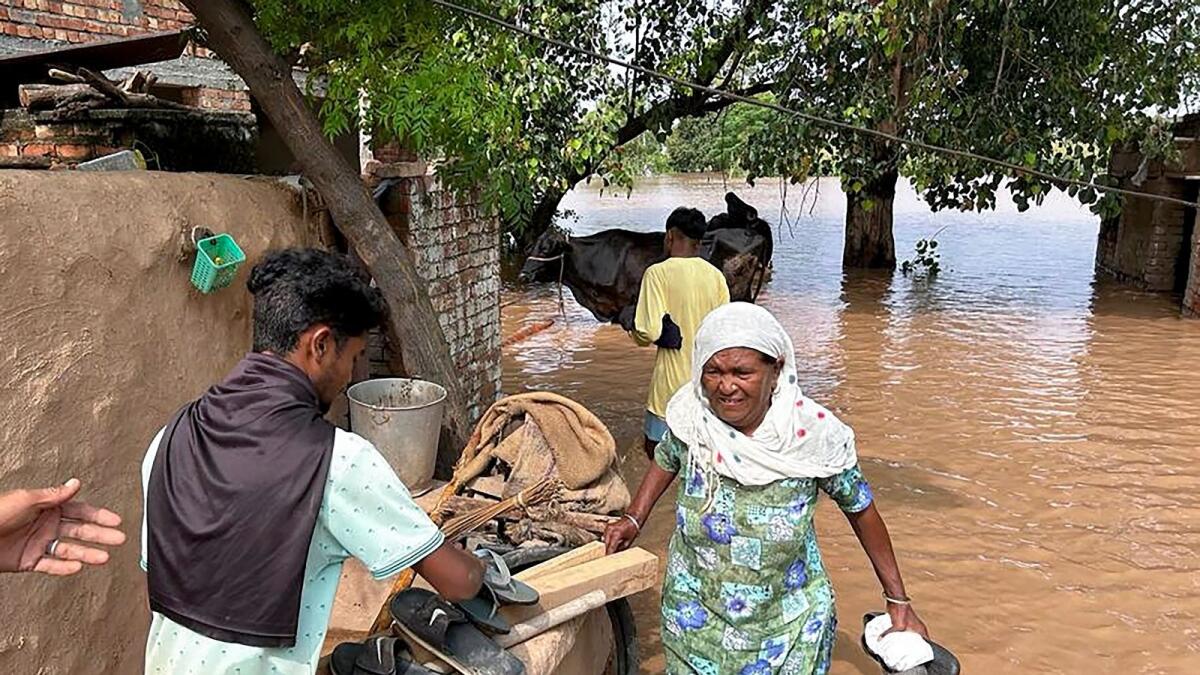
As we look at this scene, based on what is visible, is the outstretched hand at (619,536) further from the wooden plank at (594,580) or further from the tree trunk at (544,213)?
the tree trunk at (544,213)

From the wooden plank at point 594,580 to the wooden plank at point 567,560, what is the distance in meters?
0.02

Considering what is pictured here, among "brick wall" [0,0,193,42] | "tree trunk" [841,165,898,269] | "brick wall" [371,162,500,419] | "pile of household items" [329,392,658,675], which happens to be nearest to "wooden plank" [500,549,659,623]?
"pile of household items" [329,392,658,675]

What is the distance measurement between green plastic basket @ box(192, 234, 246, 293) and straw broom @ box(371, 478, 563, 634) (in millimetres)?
1061

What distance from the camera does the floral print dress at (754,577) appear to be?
2133 mm

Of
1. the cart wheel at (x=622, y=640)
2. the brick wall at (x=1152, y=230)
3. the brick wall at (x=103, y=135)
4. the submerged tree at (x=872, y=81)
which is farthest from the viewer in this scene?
the brick wall at (x=1152, y=230)

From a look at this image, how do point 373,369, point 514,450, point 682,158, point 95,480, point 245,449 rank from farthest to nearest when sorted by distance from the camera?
point 682,158 < point 373,369 < point 514,450 < point 95,480 < point 245,449

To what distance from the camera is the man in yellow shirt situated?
13.5 feet

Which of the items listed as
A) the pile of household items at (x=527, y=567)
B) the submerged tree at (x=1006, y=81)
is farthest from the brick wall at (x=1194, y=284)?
the pile of household items at (x=527, y=567)

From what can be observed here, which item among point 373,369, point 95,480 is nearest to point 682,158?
point 373,369

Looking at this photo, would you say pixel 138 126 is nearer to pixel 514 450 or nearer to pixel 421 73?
pixel 421 73

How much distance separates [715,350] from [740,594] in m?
0.61

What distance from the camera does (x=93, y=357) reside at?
2410 mm

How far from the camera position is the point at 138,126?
3838 millimetres

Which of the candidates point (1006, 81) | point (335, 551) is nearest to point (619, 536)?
point (335, 551)
